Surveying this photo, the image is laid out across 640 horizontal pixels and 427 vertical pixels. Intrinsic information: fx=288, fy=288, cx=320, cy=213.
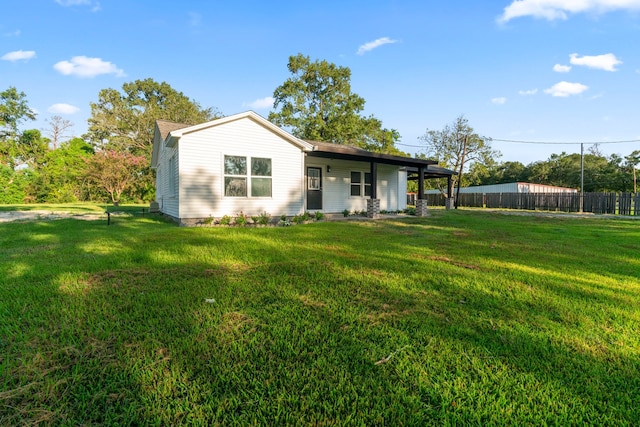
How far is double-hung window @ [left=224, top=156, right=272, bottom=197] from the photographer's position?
9117 mm

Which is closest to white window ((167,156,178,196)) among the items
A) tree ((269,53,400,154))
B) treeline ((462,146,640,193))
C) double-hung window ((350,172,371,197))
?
double-hung window ((350,172,371,197))

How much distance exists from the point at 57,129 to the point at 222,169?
34717 millimetres

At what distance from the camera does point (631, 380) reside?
156 cm

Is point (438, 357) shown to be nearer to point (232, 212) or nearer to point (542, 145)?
point (232, 212)

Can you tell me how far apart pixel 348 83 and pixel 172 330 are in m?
31.8

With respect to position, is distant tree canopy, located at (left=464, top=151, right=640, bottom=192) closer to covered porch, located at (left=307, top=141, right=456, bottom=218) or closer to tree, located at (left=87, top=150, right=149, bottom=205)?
covered porch, located at (left=307, top=141, right=456, bottom=218)

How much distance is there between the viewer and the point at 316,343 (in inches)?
74.9

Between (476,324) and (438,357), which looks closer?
(438,357)

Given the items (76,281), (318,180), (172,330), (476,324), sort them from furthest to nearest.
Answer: (318,180), (76,281), (476,324), (172,330)

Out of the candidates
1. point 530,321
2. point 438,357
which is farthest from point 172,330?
point 530,321

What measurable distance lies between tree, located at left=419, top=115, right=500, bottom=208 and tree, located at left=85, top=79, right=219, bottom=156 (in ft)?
89.9

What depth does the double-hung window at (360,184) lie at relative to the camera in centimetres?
1361

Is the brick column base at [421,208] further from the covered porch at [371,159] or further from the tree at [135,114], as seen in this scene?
the tree at [135,114]

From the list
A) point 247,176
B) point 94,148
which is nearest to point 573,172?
point 247,176
